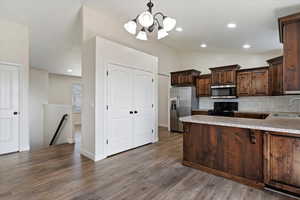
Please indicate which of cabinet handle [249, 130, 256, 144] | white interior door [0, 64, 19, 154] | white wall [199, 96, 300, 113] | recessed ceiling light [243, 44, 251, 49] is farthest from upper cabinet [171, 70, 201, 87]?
white interior door [0, 64, 19, 154]

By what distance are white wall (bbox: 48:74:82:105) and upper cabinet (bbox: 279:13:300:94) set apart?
8.69 m

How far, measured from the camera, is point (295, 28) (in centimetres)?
256

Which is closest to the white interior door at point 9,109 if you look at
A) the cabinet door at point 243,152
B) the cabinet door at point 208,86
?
the cabinet door at point 243,152

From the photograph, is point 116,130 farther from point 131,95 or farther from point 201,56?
point 201,56

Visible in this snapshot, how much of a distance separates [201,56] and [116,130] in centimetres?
493

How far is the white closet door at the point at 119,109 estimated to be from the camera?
3662mm

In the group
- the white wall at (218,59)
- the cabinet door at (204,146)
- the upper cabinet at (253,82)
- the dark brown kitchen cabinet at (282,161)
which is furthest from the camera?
the white wall at (218,59)

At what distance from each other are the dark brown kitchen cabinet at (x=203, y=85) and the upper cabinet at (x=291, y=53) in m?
3.42

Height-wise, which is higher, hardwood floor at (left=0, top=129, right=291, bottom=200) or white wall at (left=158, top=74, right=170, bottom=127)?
white wall at (left=158, top=74, right=170, bottom=127)

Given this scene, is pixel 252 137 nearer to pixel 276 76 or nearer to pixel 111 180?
pixel 111 180

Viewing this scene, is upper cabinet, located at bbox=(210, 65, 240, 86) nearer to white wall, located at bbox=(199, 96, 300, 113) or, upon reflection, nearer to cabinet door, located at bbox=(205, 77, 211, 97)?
cabinet door, located at bbox=(205, 77, 211, 97)

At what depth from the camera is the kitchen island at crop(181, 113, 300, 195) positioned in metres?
2.11

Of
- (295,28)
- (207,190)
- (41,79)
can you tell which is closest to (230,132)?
(207,190)

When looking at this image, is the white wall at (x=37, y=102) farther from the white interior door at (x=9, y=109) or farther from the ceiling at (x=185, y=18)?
the white interior door at (x=9, y=109)
